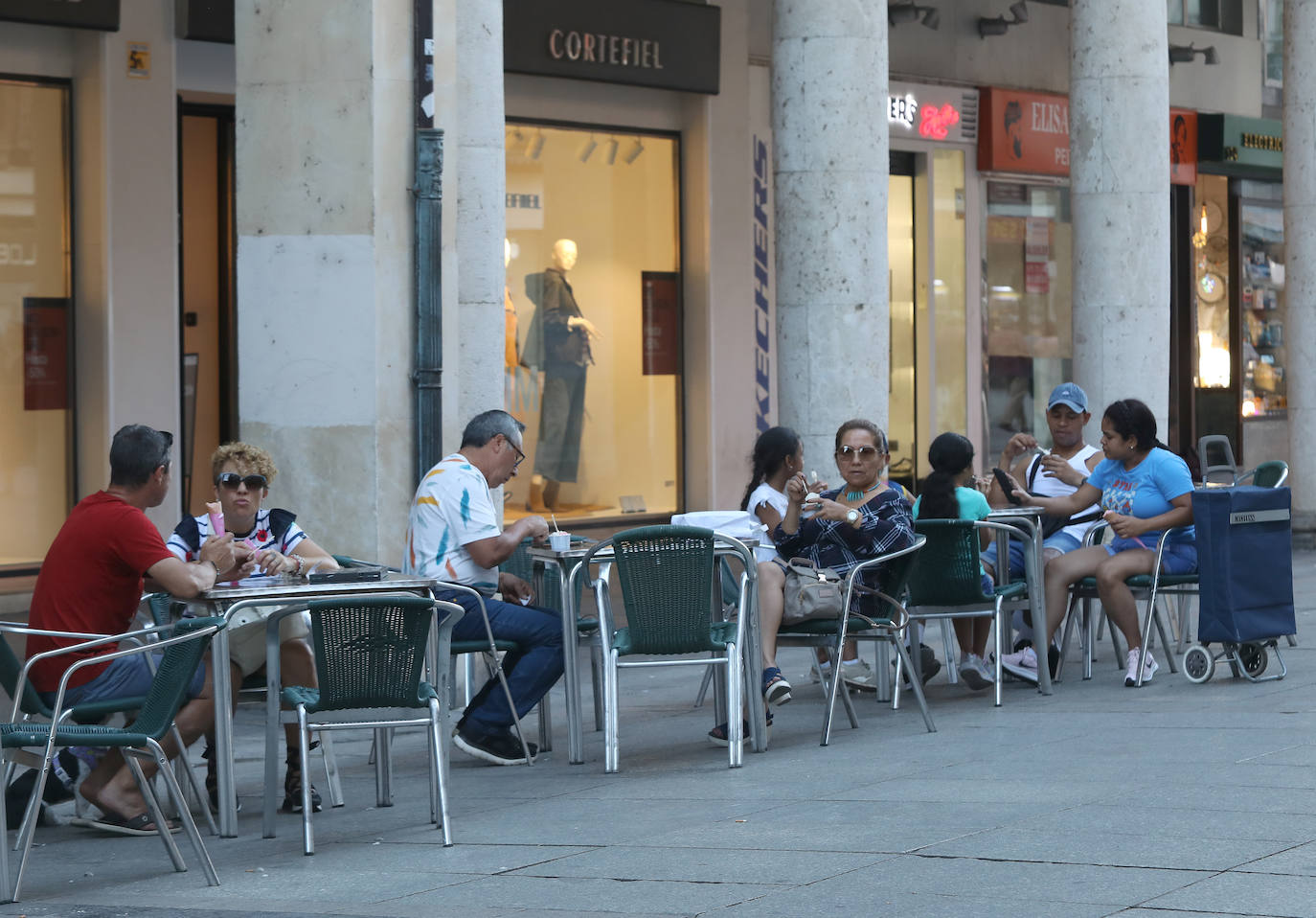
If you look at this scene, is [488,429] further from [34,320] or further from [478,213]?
[34,320]

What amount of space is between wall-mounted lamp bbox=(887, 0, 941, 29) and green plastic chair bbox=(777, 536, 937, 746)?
10.4 metres

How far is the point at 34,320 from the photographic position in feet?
41.8

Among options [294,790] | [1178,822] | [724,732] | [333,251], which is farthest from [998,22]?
[1178,822]

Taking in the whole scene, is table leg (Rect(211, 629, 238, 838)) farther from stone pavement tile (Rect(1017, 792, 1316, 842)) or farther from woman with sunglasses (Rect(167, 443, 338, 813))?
stone pavement tile (Rect(1017, 792, 1316, 842))

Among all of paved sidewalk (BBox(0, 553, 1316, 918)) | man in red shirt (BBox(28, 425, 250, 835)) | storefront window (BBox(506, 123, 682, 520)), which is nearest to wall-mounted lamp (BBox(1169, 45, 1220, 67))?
storefront window (BBox(506, 123, 682, 520))

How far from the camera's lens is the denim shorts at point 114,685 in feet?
21.2

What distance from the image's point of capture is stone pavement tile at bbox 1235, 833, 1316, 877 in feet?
16.8

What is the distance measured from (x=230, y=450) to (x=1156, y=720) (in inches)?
146

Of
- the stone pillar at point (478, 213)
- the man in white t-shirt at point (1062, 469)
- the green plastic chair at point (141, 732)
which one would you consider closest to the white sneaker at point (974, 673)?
the man in white t-shirt at point (1062, 469)

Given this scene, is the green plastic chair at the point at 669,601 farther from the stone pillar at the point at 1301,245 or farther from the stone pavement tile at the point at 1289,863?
the stone pillar at the point at 1301,245

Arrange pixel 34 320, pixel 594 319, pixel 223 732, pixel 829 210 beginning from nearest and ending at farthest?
pixel 223 732, pixel 829 210, pixel 34 320, pixel 594 319

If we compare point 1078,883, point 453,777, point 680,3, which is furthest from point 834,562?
point 680,3

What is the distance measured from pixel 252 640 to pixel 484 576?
4.13 ft

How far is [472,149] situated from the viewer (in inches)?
390
